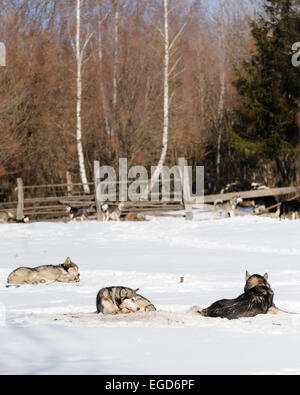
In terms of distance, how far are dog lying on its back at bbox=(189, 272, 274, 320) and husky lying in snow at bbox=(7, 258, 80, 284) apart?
379 cm

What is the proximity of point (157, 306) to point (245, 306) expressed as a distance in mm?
1506

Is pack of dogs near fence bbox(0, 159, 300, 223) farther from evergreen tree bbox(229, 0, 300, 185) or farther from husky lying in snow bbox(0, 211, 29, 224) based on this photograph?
evergreen tree bbox(229, 0, 300, 185)

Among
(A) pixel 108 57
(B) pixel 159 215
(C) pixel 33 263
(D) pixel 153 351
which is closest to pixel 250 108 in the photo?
(B) pixel 159 215

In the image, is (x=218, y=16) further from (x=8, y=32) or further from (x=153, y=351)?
(x=153, y=351)

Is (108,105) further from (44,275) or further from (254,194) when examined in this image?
(44,275)

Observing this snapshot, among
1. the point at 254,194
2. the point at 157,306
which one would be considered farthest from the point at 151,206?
the point at 157,306

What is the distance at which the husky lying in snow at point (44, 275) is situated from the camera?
11094 mm

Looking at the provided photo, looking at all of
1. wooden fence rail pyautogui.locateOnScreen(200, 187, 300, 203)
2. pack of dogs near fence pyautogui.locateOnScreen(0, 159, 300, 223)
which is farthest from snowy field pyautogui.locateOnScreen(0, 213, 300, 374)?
wooden fence rail pyautogui.locateOnScreen(200, 187, 300, 203)

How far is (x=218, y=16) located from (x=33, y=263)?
4301 cm

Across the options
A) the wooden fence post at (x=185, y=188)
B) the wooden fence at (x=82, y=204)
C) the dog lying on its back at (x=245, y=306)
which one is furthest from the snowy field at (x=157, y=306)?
the wooden fence at (x=82, y=204)

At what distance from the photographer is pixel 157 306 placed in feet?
28.9

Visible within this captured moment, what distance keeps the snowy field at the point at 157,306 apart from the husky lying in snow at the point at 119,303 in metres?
0.19

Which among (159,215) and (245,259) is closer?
(245,259)

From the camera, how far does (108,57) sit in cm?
3434
